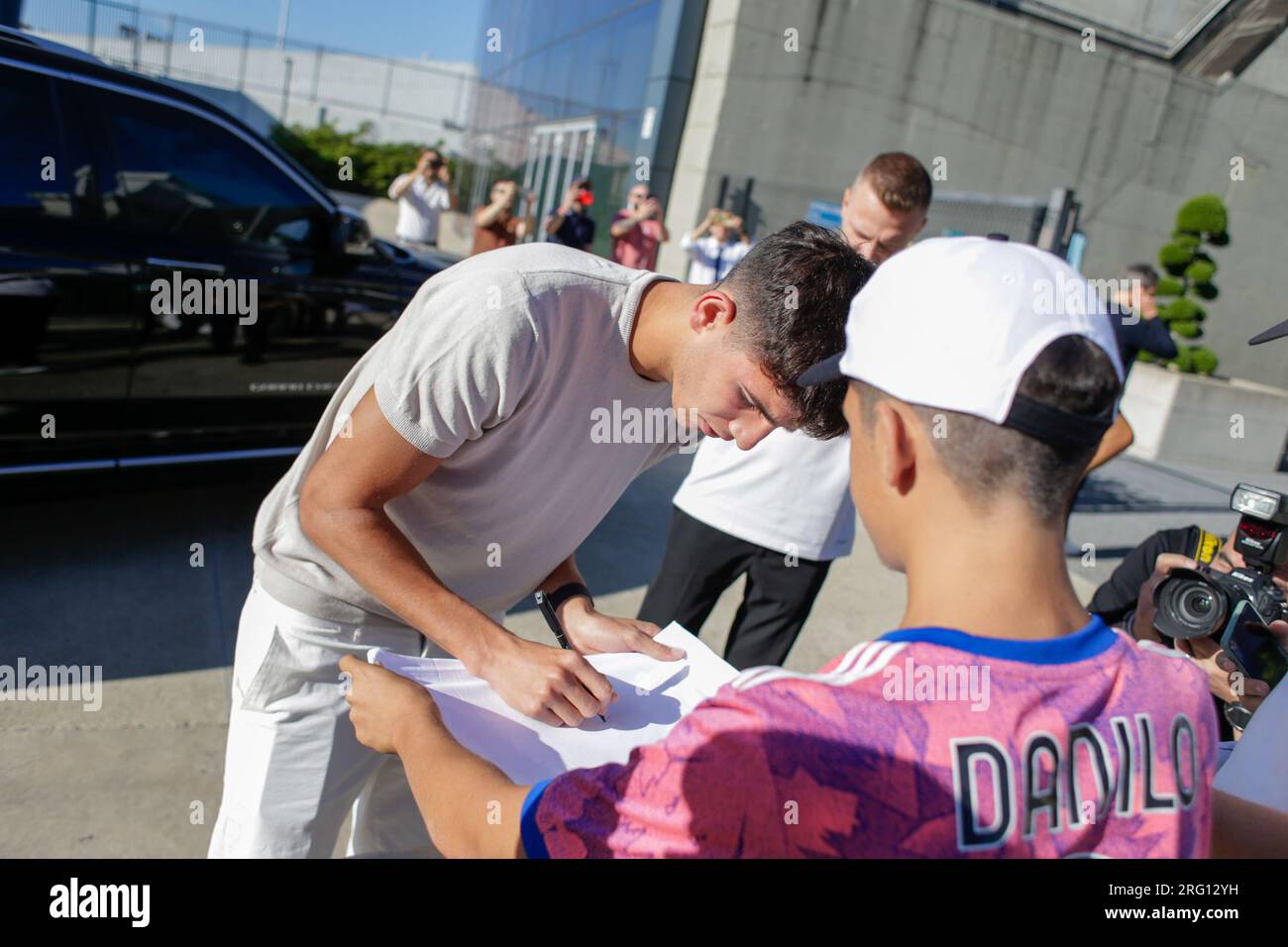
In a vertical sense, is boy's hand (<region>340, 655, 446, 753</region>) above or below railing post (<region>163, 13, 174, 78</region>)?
below

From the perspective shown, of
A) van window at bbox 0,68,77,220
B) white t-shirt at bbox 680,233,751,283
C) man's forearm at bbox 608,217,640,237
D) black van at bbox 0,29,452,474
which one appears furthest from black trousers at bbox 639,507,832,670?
man's forearm at bbox 608,217,640,237

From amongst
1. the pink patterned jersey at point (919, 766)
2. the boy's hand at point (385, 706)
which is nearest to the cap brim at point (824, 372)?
the pink patterned jersey at point (919, 766)

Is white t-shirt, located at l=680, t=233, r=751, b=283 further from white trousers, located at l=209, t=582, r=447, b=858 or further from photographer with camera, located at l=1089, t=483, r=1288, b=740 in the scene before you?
white trousers, located at l=209, t=582, r=447, b=858

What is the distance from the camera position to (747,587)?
3471 millimetres

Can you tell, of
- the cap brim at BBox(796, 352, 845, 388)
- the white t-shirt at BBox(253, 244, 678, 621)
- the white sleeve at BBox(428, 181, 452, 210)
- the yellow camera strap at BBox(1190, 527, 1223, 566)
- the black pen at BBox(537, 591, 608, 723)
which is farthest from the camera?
the white sleeve at BBox(428, 181, 452, 210)

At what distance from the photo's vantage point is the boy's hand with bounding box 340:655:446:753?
1.48 m

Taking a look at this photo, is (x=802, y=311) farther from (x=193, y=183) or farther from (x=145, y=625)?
(x=193, y=183)

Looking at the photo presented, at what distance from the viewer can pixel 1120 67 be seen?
47.5 ft

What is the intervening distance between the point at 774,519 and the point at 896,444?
2136 millimetres

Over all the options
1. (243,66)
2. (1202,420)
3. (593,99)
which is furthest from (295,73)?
(1202,420)

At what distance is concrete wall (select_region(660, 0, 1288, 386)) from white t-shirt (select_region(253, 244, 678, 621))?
1146 centimetres

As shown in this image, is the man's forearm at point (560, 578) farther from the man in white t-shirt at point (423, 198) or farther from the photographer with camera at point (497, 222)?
the man in white t-shirt at point (423, 198)

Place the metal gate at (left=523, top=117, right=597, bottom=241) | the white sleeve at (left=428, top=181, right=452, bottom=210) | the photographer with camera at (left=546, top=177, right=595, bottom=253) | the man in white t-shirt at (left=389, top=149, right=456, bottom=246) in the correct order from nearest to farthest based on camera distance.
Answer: the man in white t-shirt at (left=389, top=149, right=456, bottom=246), the white sleeve at (left=428, top=181, right=452, bottom=210), the photographer with camera at (left=546, top=177, right=595, bottom=253), the metal gate at (left=523, top=117, right=597, bottom=241)

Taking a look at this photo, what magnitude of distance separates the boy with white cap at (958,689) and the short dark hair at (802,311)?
2.11 feet
